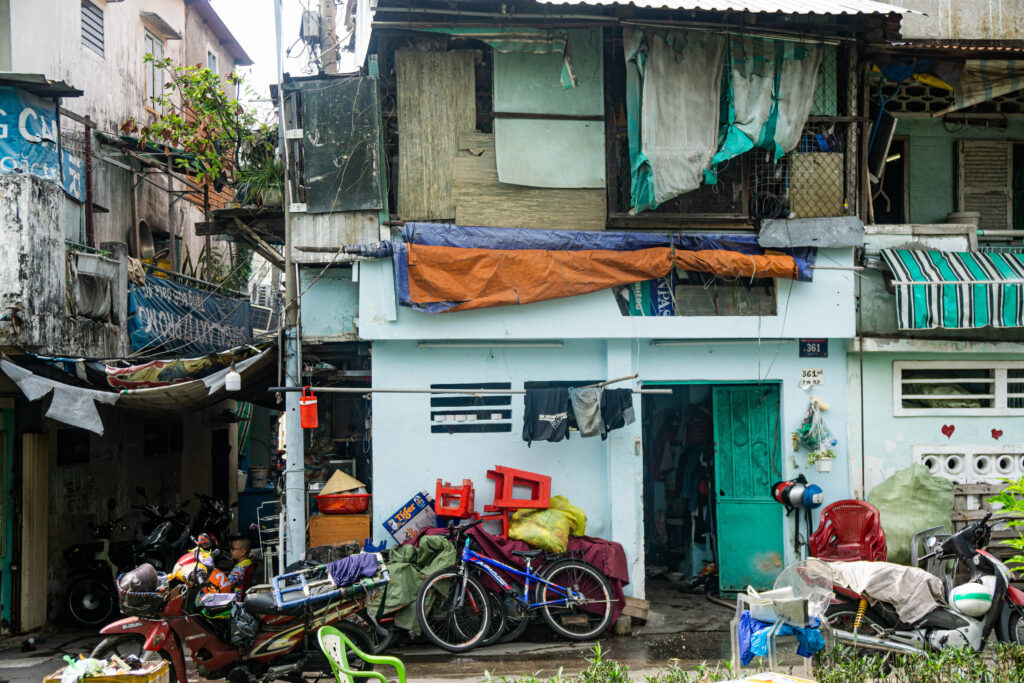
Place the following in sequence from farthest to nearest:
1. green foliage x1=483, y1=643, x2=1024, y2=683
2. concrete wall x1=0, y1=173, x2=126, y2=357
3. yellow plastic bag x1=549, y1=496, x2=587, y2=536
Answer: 1. yellow plastic bag x1=549, y1=496, x2=587, y2=536
2. concrete wall x1=0, y1=173, x2=126, y2=357
3. green foliage x1=483, y1=643, x2=1024, y2=683

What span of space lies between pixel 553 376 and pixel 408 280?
2.12m

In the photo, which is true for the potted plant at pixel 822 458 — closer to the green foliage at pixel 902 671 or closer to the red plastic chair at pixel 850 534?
the red plastic chair at pixel 850 534

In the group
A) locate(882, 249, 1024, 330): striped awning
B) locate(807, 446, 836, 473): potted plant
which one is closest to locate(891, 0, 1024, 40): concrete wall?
locate(882, 249, 1024, 330): striped awning

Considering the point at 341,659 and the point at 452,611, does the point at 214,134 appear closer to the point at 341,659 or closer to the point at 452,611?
the point at 452,611

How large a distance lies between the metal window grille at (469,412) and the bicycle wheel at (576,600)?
5.96ft

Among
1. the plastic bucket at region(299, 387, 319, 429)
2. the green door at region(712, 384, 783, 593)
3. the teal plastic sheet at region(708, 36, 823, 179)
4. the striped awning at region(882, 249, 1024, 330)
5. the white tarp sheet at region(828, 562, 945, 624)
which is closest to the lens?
the white tarp sheet at region(828, 562, 945, 624)

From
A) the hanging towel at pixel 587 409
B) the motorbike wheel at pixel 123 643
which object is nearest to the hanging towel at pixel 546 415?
the hanging towel at pixel 587 409

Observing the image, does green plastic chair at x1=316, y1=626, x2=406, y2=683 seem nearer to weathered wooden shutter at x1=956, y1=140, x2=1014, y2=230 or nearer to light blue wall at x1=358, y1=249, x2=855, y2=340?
light blue wall at x1=358, y1=249, x2=855, y2=340

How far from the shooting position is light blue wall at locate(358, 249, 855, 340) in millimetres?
9938

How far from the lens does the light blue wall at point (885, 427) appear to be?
35.1ft

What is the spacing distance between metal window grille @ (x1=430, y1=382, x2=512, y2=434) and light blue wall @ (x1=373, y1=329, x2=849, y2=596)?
0.07 m

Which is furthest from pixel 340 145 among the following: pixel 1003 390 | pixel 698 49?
pixel 1003 390

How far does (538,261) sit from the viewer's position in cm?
996

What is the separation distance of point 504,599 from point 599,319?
3.37m
